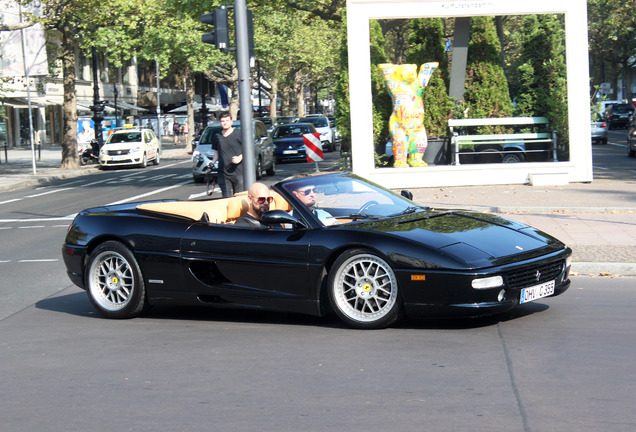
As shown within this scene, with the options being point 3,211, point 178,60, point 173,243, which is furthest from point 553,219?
point 178,60

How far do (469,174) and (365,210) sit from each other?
12.9 meters

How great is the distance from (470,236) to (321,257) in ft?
4.09

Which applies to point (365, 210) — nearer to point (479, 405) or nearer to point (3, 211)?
point (479, 405)

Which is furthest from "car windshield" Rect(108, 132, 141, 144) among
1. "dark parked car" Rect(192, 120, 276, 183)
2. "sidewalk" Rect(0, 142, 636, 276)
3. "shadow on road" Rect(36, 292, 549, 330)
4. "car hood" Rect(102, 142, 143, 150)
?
"shadow on road" Rect(36, 292, 549, 330)

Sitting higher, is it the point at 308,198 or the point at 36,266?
the point at 308,198

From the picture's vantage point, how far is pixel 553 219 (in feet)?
44.7

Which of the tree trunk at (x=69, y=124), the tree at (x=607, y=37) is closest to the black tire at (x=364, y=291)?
the tree trunk at (x=69, y=124)

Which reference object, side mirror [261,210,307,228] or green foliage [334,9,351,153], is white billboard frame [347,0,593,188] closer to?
green foliage [334,9,351,153]

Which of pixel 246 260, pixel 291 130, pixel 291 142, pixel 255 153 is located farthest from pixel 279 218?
pixel 291 130

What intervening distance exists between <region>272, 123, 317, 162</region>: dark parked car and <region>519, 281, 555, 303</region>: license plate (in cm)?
3036

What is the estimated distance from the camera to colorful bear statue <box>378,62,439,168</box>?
67.8 feet

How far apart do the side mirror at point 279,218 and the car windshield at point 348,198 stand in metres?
0.41

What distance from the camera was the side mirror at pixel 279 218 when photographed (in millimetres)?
7297

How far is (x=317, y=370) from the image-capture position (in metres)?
6.06
